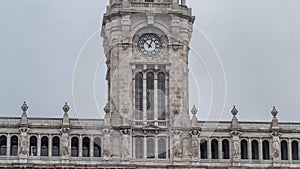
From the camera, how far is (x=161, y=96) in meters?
125

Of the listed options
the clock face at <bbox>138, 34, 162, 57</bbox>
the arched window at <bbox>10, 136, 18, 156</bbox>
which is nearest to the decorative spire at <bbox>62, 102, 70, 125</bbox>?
the arched window at <bbox>10, 136, 18, 156</bbox>

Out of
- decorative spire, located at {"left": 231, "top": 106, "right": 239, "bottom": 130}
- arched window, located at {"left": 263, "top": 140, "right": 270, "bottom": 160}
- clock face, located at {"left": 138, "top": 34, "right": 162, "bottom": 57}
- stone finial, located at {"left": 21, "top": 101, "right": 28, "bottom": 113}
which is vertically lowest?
arched window, located at {"left": 263, "top": 140, "right": 270, "bottom": 160}

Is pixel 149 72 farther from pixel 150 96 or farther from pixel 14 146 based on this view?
pixel 14 146

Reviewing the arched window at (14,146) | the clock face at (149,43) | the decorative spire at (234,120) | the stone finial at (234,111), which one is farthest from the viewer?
the clock face at (149,43)

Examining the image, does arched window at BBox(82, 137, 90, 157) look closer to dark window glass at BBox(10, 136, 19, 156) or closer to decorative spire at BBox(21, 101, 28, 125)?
decorative spire at BBox(21, 101, 28, 125)

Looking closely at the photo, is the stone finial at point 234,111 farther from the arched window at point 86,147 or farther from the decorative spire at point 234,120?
the arched window at point 86,147

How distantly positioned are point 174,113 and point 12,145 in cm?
1783

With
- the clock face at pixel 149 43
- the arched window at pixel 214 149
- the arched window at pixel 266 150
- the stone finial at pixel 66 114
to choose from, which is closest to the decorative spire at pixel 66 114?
the stone finial at pixel 66 114

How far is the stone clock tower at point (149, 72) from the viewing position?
122812 mm

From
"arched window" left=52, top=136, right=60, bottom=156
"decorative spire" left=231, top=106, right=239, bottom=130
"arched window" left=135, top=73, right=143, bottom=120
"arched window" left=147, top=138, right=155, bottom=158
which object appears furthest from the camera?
"arched window" left=135, top=73, right=143, bottom=120

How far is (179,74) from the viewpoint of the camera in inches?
4924

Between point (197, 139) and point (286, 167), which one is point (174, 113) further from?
→ point (286, 167)

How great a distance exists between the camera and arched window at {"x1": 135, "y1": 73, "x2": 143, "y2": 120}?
124062 millimetres

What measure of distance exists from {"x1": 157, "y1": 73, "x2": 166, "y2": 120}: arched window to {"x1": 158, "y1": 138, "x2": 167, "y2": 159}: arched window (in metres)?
2.62
